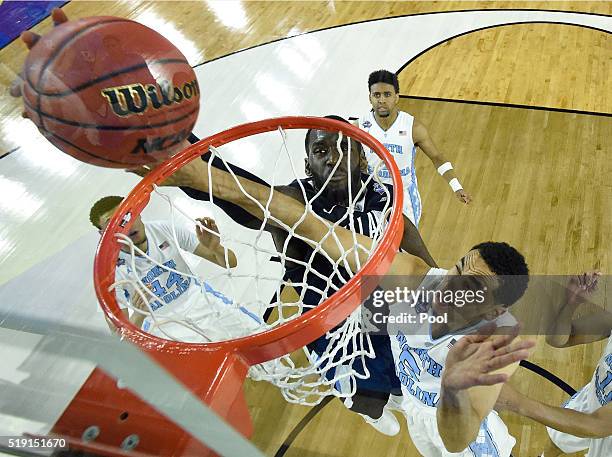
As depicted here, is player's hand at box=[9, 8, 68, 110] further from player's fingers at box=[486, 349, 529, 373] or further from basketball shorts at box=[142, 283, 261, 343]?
player's fingers at box=[486, 349, 529, 373]

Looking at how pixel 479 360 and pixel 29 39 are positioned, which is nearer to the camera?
pixel 29 39

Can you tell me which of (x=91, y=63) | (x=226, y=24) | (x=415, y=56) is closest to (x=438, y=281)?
(x=91, y=63)

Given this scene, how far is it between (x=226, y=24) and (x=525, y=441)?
11.9 feet

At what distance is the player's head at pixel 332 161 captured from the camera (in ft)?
6.30

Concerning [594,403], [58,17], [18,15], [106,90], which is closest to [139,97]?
[106,90]

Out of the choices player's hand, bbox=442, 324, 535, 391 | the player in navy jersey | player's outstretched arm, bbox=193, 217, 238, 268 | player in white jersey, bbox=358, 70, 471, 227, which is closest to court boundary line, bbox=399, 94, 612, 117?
player in white jersey, bbox=358, 70, 471, 227

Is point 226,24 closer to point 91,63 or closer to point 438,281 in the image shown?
point 438,281

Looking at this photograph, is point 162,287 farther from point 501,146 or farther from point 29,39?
point 501,146

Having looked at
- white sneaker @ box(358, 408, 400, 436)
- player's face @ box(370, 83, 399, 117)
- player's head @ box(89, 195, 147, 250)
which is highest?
player's head @ box(89, 195, 147, 250)

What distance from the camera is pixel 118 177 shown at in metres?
3.31

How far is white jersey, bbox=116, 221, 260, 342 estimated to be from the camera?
153 cm

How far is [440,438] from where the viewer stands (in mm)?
1771

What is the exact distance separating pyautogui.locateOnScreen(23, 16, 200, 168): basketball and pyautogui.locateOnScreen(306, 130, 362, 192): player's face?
804 mm

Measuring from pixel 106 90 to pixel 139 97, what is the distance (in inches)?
2.2
